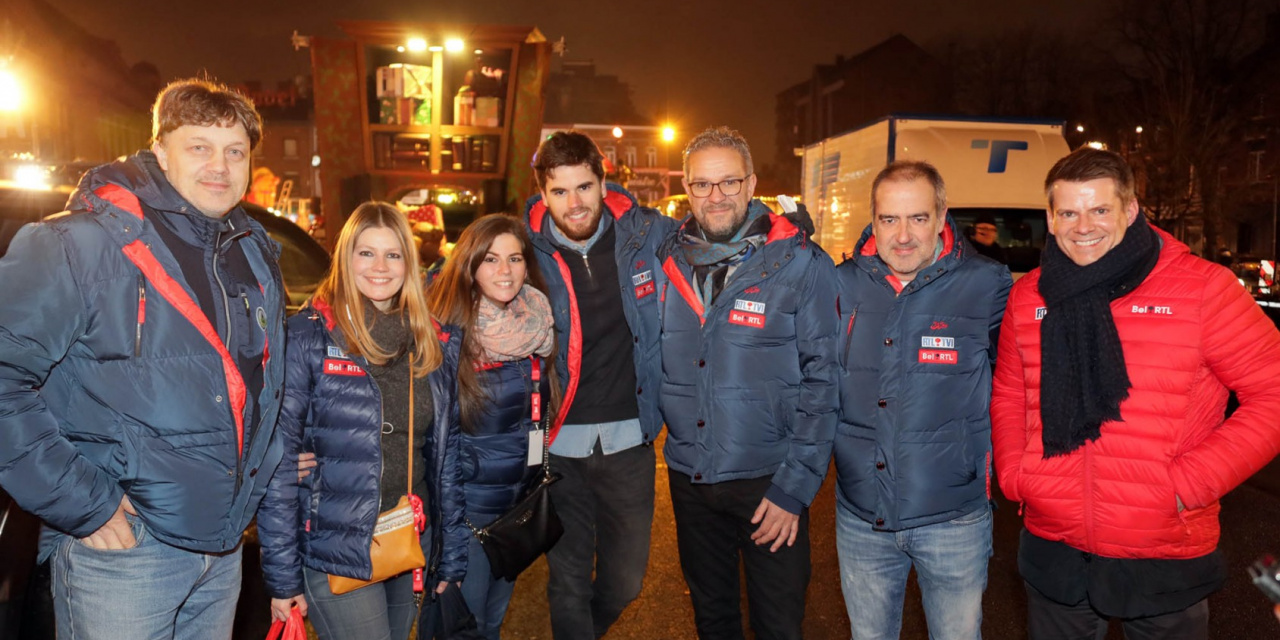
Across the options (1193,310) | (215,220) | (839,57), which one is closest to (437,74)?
(215,220)

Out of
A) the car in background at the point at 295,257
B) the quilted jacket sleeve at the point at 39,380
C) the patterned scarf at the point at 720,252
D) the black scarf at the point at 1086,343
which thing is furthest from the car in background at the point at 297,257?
the black scarf at the point at 1086,343

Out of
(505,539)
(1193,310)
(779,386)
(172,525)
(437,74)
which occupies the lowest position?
(505,539)

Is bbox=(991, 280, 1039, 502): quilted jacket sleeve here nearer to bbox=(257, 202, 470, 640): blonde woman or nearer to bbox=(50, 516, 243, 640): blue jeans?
bbox=(257, 202, 470, 640): blonde woman

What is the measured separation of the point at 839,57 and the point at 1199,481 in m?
65.7

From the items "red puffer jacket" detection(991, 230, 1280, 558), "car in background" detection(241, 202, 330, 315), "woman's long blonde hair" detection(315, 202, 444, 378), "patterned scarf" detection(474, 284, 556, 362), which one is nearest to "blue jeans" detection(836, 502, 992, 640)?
"red puffer jacket" detection(991, 230, 1280, 558)

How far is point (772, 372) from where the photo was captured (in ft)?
10.7

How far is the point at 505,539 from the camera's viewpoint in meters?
3.51

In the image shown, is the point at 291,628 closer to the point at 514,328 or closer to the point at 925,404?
the point at 514,328

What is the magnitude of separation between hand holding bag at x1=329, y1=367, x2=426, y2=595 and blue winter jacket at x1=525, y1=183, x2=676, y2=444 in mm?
813

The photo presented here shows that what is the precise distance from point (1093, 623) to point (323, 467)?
2.63 meters

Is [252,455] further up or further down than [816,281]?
further down

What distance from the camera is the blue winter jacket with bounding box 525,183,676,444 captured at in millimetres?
3648

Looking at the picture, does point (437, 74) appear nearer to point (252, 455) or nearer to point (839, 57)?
point (252, 455)

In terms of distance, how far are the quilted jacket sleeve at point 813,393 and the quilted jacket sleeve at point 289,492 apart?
1.71 m
